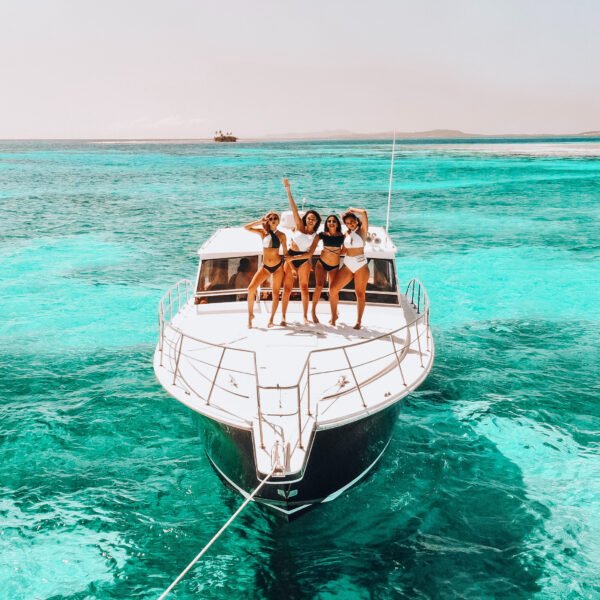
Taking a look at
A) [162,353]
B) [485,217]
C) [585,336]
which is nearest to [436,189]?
[485,217]

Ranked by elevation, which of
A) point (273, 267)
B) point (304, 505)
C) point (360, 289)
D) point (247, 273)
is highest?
point (273, 267)

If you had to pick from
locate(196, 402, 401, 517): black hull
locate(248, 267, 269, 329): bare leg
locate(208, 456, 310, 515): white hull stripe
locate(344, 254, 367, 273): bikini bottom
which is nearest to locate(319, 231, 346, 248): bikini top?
locate(344, 254, 367, 273): bikini bottom

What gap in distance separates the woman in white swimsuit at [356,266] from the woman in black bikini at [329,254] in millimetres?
109

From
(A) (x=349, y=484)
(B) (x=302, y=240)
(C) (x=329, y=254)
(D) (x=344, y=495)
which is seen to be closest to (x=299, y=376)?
(A) (x=349, y=484)

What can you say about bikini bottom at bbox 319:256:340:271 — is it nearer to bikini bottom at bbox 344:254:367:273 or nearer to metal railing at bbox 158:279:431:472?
bikini bottom at bbox 344:254:367:273

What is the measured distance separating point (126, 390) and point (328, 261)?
18.6 feet

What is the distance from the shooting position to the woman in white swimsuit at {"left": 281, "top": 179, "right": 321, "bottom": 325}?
27.5ft

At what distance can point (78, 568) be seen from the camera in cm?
679

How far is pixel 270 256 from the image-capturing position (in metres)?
8.43

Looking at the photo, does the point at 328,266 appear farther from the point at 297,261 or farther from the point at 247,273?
the point at 247,273

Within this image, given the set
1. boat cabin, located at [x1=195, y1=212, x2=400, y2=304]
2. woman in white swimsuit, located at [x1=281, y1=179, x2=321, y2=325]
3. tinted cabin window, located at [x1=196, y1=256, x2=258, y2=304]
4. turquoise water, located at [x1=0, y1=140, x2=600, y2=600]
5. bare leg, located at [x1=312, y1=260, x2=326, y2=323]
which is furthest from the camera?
tinted cabin window, located at [x1=196, y1=256, x2=258, y2=304]

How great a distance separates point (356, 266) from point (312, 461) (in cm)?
335

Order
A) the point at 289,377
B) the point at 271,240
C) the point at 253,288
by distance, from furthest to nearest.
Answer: the point at 253,288
the point at 271,240
the point at 289,377

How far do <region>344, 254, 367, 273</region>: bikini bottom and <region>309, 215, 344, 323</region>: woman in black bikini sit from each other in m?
0.15
